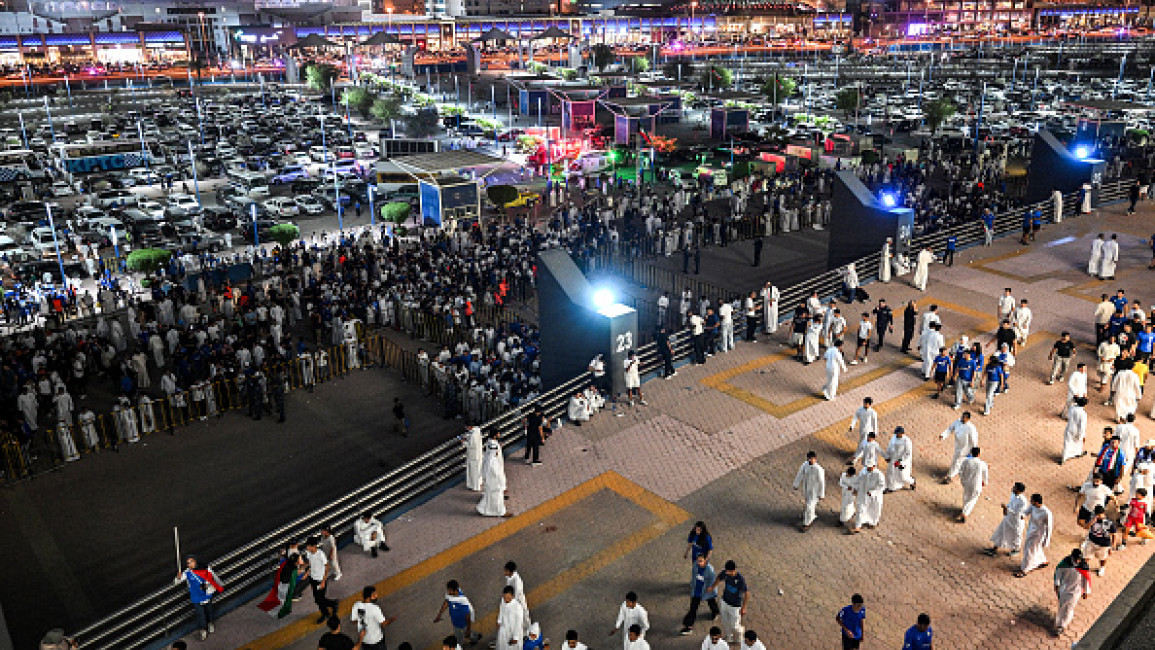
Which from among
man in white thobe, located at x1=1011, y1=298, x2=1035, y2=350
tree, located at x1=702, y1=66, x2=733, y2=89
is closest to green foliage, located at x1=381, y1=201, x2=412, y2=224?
man in white thobe, located at x1=1011, y1=298, x2=1035, y2=350

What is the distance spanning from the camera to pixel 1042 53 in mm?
115375

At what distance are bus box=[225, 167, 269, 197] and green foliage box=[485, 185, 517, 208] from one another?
1253cm

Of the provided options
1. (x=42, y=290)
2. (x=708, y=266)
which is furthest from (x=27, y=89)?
(x=708, y=266)

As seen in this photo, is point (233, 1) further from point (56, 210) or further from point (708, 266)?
point (708, 266)

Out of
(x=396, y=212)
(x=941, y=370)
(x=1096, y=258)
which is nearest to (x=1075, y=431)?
(x=941, y=370)

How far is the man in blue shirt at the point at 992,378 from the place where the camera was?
15477 mm

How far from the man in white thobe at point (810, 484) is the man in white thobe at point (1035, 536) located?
8.65ft

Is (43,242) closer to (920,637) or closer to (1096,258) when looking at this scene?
(920,637)

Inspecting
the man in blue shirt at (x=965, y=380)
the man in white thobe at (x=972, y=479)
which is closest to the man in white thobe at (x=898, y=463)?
the man in white thobe at (x=972, y=479)

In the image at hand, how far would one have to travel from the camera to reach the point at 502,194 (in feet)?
124

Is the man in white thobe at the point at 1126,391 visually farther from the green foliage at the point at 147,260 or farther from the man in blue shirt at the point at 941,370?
the green foliage at the point at 147,260

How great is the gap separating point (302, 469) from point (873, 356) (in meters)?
12.2

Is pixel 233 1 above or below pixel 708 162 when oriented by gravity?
above

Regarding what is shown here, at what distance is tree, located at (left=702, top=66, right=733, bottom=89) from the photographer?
80256 millimetres
